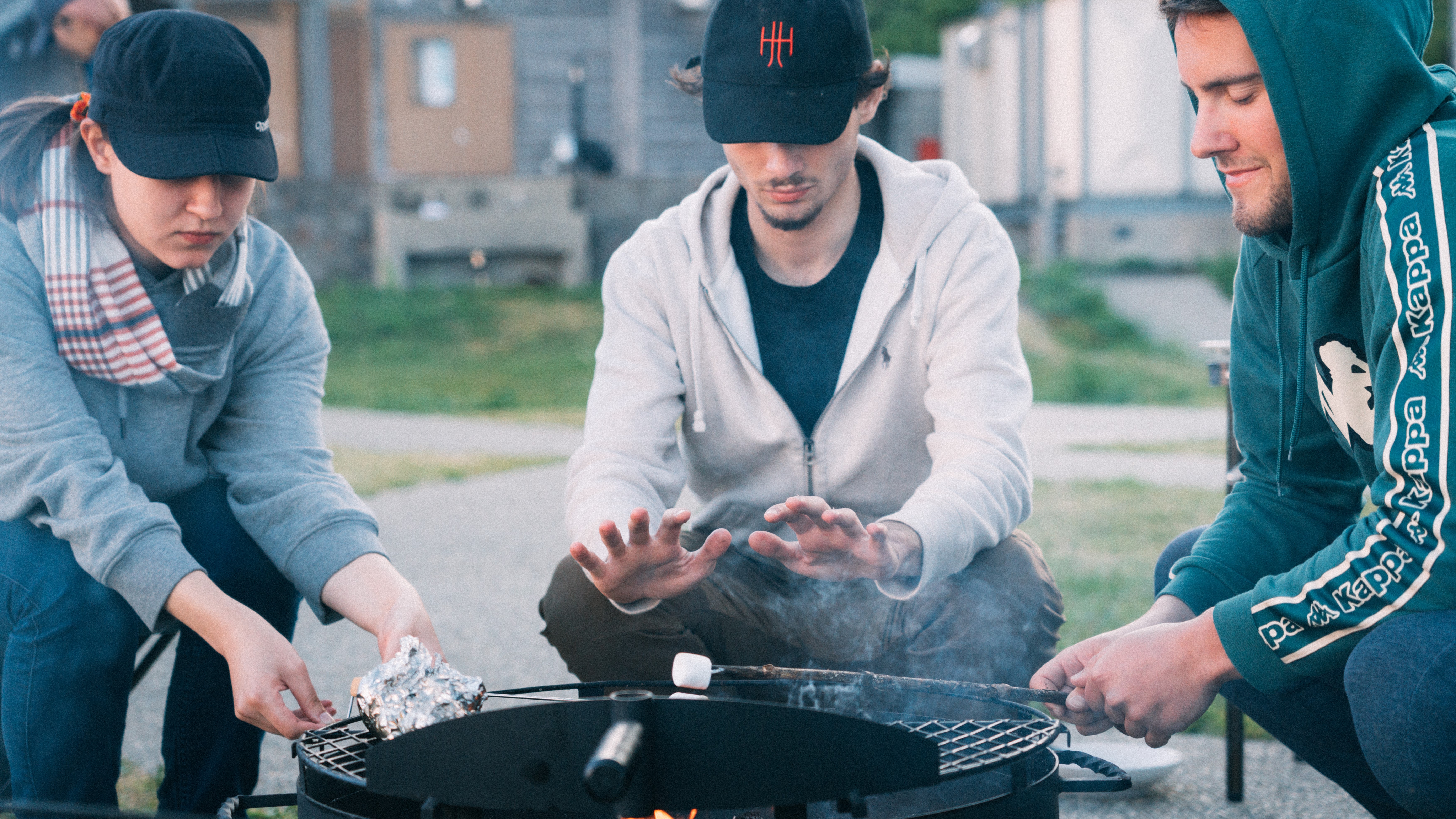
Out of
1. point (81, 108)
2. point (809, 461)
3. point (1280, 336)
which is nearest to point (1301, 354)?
point (1280, 336)

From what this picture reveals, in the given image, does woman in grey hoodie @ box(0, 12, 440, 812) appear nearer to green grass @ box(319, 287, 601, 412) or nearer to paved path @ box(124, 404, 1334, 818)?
paved path @ box(124, 404, 1334, 818)

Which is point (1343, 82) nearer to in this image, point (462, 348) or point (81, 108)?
point (81, 108)

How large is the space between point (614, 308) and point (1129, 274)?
31.9ft

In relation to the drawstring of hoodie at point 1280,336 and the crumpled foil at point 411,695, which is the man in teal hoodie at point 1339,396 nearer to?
the drawstring of hoodie at point 1280,336

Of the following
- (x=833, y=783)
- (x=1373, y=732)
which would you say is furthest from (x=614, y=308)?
(x=1373, y=732)

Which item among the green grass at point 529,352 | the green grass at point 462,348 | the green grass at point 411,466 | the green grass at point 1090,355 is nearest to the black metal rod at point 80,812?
the green grass at point 411,466

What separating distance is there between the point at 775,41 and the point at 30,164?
1.21 meters

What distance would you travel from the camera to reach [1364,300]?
1479mm

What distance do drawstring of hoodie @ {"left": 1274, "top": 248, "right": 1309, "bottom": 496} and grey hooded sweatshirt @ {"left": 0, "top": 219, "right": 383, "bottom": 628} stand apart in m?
1.40

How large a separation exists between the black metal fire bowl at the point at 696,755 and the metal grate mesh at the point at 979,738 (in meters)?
0.06

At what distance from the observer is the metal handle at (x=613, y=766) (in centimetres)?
107

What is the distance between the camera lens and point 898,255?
2225mm

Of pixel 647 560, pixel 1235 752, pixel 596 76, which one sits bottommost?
pixel 1235 752

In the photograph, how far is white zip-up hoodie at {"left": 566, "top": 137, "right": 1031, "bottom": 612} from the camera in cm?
212
